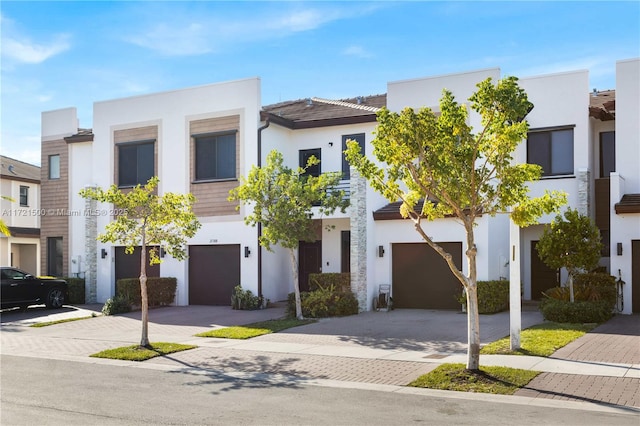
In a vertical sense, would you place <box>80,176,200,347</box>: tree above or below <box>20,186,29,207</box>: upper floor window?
below

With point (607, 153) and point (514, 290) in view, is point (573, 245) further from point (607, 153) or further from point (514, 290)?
point (607, 153)

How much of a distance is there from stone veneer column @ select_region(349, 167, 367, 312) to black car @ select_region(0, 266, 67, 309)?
11.3 meters

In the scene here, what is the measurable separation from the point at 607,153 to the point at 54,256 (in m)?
22.2

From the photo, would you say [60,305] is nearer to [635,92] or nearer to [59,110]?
[59,110]

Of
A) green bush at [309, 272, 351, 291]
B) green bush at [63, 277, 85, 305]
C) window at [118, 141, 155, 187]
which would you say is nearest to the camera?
green bush at [309, 272, 351, 291]

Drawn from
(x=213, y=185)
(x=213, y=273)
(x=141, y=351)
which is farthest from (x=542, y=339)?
(x=213, y=185)

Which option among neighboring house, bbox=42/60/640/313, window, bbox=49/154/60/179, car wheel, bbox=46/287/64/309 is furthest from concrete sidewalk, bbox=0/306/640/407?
window, bbox=49/154/60/179

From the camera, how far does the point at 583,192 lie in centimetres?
2050

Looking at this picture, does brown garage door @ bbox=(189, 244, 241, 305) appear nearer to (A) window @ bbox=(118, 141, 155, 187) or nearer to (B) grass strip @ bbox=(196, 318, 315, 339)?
(A) window @ bbox=(118, 141, 155, 187)

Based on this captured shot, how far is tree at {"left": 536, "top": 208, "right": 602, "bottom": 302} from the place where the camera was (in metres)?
17.2

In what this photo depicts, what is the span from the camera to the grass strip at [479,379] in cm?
1038

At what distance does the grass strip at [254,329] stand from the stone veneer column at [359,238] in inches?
105

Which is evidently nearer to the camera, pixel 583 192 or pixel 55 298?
pixel 583 192

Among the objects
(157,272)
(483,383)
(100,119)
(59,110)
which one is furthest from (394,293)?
(59,110)
